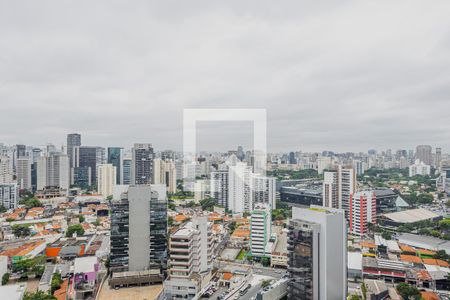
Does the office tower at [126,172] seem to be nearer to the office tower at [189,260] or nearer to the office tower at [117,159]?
the office tower at [117,159]

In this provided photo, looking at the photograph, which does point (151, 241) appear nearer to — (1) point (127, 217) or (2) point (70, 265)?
(1) point (127, 217)

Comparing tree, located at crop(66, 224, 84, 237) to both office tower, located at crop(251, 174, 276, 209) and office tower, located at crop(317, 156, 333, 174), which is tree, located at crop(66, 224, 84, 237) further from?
office tower, located at crop(317, 156, 333, 174)

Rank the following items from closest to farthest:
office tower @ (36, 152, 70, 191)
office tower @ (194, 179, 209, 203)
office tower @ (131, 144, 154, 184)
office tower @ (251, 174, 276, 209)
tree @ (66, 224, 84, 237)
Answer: tree @ (66, 224, 84, 237) < office tower @ (251, 174, 276, 209) < office tower @ (194, 179, 209, 203) < office tower @ (131, 144, 154, 184) < office tower @ (36, 152, 70, 191)

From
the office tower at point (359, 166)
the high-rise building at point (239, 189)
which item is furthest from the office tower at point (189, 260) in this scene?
the office tower at point (359, 166)

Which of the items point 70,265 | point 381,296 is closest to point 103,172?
point 70,265

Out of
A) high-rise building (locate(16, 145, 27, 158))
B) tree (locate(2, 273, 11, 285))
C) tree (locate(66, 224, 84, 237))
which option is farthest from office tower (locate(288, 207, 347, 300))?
tree (locate(66, 224, 84, 237))

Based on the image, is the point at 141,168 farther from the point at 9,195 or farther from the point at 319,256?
the point at 319,256

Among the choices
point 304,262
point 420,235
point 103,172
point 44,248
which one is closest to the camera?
point 304,262
